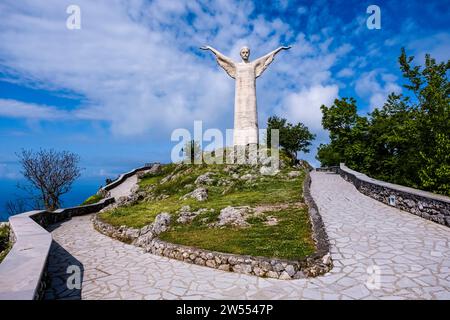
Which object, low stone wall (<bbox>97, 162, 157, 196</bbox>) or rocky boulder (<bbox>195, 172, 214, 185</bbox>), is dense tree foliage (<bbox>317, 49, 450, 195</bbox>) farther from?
low stone wall (<bbox>97, 162, 157, 196</bbox>)

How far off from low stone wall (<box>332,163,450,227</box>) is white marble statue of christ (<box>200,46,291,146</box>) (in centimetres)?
1417

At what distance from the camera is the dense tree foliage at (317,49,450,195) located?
1257 cm

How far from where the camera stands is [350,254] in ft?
25.2

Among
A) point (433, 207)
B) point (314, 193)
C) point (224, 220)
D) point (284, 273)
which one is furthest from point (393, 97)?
point (284, 273)

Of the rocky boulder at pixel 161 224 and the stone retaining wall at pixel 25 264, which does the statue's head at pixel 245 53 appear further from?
the stone retaining wall at pixel 25 264

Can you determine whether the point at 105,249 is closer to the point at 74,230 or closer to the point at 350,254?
the point at 74,230

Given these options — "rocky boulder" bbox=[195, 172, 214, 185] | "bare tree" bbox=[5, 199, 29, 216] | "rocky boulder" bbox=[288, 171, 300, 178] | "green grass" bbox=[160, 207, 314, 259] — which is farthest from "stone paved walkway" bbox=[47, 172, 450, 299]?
"bare tree" bbox=[5, 199, 29, 216]

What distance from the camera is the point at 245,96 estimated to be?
28.9 m

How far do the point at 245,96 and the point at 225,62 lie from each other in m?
4.17

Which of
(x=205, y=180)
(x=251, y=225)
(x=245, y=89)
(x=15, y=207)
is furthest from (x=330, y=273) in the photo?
(x=15, y=207)

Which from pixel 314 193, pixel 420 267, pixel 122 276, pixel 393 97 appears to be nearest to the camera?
pixel 420 267
